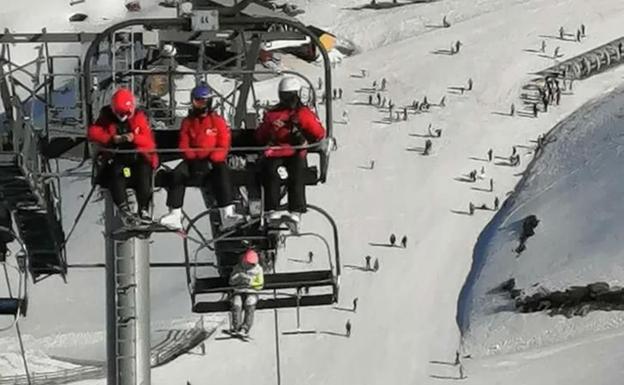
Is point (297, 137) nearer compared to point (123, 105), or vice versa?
point (123, 105)

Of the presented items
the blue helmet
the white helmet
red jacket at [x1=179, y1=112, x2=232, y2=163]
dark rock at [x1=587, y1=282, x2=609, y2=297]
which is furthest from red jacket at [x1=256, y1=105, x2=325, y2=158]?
dark rock at [x1=587, y1=282, x2=609, y2=297]

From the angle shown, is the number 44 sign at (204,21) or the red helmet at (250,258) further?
the red helmet at (250,258)

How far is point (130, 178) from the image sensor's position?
9.52 m

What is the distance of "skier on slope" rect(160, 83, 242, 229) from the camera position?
9.67m

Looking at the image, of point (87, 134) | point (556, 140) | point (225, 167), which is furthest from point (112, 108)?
point (556, 140)

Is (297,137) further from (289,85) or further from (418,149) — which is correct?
(418,149)

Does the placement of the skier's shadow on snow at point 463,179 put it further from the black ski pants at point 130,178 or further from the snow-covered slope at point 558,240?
the black ski pants at point 130,178

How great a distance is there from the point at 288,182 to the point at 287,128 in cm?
43

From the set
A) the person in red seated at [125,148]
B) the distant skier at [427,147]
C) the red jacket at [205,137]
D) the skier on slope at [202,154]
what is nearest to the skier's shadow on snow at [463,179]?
the distant skier at [427,147]

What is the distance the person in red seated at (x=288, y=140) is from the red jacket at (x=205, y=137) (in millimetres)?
330

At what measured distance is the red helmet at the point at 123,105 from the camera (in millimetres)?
9344

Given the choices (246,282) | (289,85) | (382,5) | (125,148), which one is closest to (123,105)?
(125,148)

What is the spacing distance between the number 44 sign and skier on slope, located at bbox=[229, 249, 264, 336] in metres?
2.02

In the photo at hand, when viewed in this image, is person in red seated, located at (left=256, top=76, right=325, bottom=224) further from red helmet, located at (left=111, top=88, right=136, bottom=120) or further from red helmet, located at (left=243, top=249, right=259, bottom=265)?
red helmet, located at (left=111, top=88, right=136, bottom=120)
